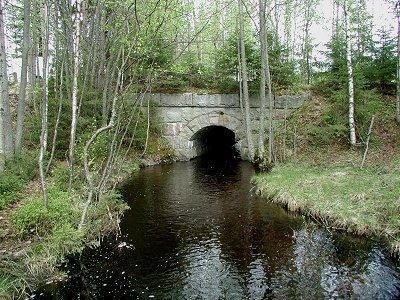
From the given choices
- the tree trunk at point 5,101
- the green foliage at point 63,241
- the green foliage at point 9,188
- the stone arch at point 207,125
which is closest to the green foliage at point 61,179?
the green foliage at point 9,188

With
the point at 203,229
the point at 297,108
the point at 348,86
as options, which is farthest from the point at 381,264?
the point at 297,108

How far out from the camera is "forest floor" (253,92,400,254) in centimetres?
809

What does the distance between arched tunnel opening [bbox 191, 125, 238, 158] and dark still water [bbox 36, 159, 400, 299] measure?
1060cm

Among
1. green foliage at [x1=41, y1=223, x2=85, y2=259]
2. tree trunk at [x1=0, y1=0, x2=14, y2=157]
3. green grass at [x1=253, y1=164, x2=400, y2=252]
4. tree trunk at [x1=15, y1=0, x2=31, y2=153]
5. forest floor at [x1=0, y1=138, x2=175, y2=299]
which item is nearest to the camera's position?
forest floor at [x1=0, y1=138, x2=175, y2=299]

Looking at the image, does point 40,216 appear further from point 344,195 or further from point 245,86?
point 245,86

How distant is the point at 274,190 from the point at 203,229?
336 centimetres

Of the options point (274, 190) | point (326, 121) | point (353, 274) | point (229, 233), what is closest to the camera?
point (353, 274)

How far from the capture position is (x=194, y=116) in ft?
64.0

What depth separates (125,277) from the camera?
6516mm

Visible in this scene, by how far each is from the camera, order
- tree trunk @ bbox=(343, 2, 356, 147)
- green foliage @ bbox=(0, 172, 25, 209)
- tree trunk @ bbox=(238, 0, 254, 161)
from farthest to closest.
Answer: tree trunk @ bbox=(238, 0, 254, 161) → tree trunk @ bbox=(343, 2, 356, 147) → green foliage @ bbox=(0, 172, 25, 209)

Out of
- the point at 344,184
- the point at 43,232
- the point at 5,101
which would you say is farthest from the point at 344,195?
the point at 5,101

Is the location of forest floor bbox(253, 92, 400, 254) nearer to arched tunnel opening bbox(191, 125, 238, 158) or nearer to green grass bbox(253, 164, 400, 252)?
green grass bbox(253, 164, 400, 252)

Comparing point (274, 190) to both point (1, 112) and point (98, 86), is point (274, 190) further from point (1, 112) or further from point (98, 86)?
point (98, 86)

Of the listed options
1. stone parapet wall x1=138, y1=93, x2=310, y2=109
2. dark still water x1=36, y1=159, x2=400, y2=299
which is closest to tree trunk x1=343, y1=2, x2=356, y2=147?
stone parapet wall x1=138, y1=93, x2=310, y2=109
